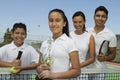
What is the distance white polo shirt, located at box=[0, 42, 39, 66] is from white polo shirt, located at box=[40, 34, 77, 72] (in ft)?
4.12

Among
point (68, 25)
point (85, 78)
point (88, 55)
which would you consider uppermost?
point (68, 25)

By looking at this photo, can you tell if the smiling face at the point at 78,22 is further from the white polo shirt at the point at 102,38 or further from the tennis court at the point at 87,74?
the tennis court at the point at 87,74

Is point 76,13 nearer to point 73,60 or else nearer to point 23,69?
point 23,69

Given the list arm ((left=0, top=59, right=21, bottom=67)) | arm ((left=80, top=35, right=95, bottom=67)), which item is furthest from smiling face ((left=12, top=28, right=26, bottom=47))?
arm ((left=80, top=35, right=95, bottom=67))

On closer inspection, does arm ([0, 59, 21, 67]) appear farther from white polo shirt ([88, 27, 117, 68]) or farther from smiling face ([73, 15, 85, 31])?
white polo shirt ([88, 27, 117, 68])

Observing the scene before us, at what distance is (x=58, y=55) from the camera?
149 inches

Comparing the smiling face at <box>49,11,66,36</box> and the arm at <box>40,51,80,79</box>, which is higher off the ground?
the smiling face at <box>49,11,66,36</box>

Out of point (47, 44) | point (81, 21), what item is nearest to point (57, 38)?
point (47, 44)

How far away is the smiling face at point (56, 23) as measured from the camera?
3818 mm

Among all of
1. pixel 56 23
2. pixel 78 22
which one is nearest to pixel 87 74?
pixel 78 22

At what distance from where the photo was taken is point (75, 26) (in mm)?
5125

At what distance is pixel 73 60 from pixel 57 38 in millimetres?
368

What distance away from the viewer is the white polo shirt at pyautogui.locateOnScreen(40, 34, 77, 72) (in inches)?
148

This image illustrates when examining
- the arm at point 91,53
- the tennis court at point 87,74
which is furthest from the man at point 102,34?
the arm at point 91,53
